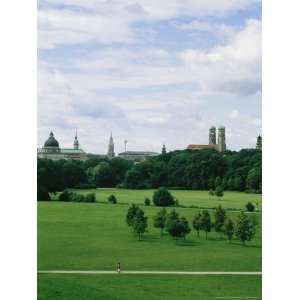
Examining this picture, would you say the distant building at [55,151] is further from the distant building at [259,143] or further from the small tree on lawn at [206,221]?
the distant building at [259,143]

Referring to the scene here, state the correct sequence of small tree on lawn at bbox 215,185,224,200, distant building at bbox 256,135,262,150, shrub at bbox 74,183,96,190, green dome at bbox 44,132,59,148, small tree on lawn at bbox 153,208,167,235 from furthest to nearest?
shrub at bbox 74,183,96,190
small tree on lawn at bbox 215,185,224,200
small tree on lawn at bbox 153,208,167,235
distant building at bbox 256,135,262,150
green dome at bbox 44,132,59,148

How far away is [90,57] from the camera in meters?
7.26

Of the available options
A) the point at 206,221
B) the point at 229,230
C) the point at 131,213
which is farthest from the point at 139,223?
the point at 229,230

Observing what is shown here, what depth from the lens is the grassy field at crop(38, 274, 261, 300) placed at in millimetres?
6945

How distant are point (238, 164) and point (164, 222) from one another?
1030mm

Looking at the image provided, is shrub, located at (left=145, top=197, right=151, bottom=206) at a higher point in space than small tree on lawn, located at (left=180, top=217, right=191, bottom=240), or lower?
higher

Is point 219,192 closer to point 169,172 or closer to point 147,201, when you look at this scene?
point 169,172

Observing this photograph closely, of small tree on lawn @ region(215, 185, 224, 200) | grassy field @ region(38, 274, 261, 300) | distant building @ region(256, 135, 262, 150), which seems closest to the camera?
grassy field @ region(38, 274, 261, 300)

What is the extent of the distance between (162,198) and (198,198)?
0.39 meters

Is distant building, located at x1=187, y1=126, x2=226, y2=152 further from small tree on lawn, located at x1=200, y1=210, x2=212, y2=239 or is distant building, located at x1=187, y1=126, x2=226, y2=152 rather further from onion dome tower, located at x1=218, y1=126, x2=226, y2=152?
small tree on lawn, located at x1=200, y1=210, x2=212, y2=239

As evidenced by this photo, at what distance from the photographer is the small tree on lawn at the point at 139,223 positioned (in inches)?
291

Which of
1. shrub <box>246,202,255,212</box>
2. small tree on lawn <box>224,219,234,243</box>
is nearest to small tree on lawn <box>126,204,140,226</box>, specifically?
small tree on lawn <box>224,219,234,243</box>
